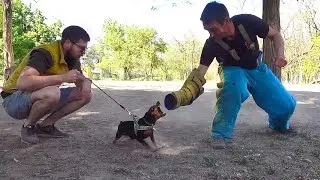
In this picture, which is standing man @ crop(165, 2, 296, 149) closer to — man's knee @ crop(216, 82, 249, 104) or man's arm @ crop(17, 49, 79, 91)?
man's knee @ crop(216, 82, 249, 104)

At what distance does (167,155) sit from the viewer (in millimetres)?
3338

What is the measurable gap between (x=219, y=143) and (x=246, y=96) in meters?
0.55

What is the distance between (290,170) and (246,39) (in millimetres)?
1336

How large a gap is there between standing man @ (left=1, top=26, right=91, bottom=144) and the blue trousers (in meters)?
1.29

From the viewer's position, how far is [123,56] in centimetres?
4441

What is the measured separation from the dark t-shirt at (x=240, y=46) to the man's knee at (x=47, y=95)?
1.38m

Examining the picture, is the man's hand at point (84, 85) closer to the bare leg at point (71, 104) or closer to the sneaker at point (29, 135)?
the bare leg at point (71, 104)

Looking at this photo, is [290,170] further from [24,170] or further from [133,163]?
[24,170]

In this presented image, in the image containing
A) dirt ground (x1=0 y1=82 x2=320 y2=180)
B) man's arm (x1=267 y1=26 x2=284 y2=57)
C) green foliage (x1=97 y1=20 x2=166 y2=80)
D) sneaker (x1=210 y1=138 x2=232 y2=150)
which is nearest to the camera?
dirt ground (x1=0 y1=82 x2=320 y2=180)

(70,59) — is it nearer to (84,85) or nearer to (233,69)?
(84,85)

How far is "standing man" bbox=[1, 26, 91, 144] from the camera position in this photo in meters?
3.40

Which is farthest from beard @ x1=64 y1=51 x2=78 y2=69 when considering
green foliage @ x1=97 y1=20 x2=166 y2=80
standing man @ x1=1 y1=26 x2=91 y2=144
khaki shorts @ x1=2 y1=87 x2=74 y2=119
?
green foliage @ x1=97 y1=20 x2=166 y2=80

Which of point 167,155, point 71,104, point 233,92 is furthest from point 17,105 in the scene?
point 233,92

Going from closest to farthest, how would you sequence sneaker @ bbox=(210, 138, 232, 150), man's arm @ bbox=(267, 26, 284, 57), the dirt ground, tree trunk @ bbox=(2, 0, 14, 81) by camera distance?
the dirt ground, sneaker @ bbox=(210, 138, 232, 150), man's arm @ bbox=(267, 26, 284, 57), tree trunk @ bbox=(2, 0, 14, 81)
